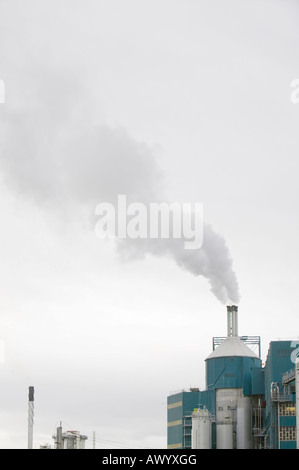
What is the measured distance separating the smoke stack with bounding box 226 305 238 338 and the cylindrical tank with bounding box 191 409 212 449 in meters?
13.6

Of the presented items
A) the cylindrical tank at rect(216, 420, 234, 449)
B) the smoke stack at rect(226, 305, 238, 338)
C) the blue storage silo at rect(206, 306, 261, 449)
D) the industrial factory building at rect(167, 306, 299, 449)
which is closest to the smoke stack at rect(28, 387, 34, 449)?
the industrial factory building at rect(167, 306, 299, 449)

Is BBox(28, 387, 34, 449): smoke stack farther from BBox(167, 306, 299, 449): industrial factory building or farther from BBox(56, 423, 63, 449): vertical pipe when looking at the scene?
BBox(167, 306, 299, 449): industrial factory building

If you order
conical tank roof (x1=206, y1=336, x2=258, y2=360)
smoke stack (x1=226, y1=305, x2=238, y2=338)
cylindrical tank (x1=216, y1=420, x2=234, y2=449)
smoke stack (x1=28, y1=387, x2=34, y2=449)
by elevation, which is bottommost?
cylindrical tank (x1=216, y1=420, x2=234, y2=449)

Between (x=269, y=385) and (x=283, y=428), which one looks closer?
(x=283, y=428)

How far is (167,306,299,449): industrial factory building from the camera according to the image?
111250 millimetres

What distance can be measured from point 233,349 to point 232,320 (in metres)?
4.41

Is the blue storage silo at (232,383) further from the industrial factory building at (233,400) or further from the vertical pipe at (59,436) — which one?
the vertical pipe at (59,436)

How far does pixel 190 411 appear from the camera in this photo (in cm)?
13338
